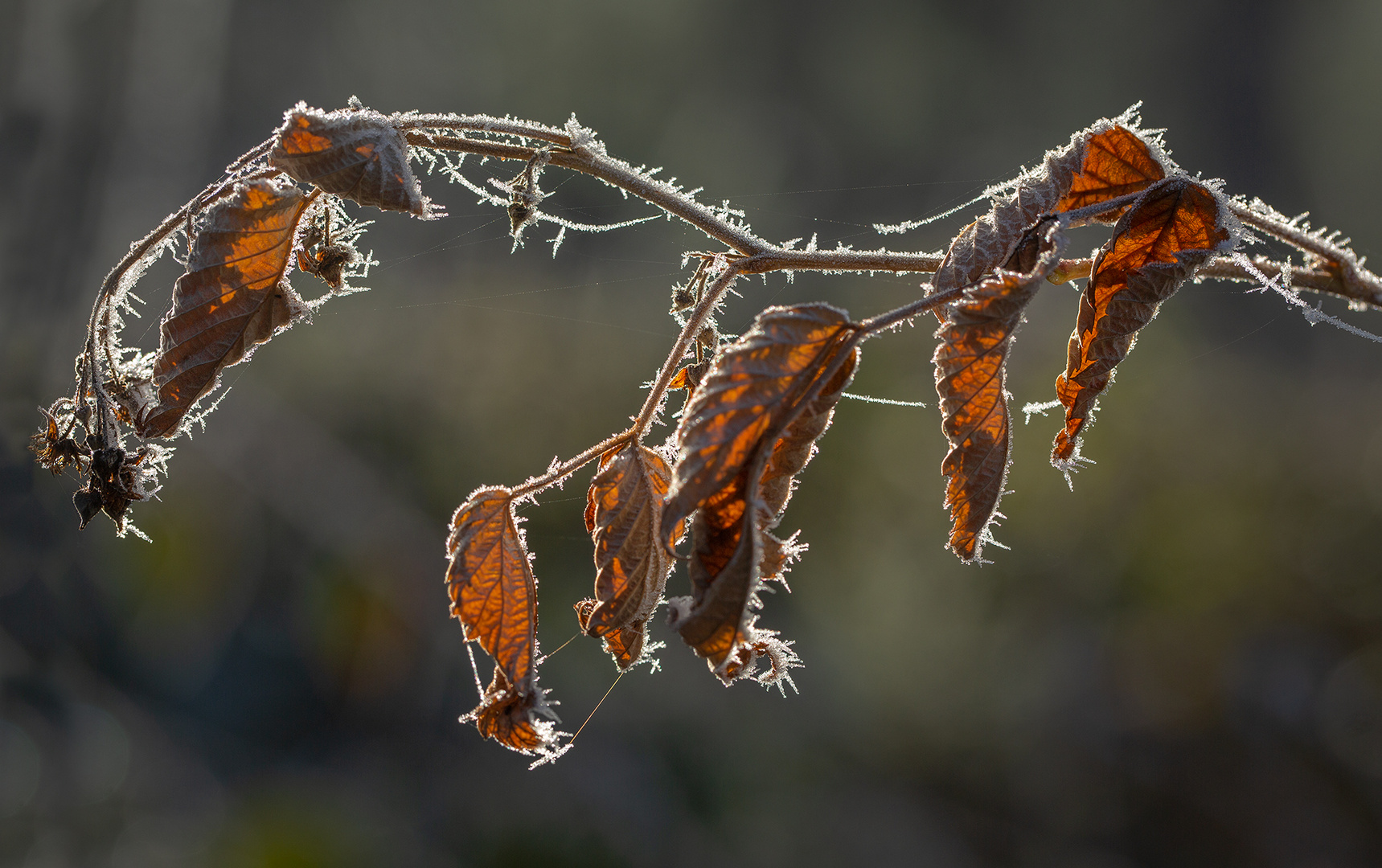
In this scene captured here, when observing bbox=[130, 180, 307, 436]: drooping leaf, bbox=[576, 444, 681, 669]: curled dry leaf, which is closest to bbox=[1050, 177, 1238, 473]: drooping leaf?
bbox=[576, 444, 681, 669]: curled dry leaf

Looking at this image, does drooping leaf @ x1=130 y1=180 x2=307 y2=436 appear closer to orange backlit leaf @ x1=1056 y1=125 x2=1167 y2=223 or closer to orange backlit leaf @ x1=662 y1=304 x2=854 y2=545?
orange backlit leaf @ x1=662 y1=304 x2=854 y2=545

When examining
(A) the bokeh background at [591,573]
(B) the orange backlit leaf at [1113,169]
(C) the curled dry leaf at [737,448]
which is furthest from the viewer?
(A) the bokeh background at [591,573]

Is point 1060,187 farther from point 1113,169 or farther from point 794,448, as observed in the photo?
point 794,448

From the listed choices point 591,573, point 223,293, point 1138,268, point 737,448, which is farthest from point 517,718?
point 591,573

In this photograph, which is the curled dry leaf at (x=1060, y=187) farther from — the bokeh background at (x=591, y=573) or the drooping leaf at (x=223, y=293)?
the bokeh background at (x=591, y=573)

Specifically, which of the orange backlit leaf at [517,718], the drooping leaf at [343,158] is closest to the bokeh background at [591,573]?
the orange backlit leaf at [517,718]

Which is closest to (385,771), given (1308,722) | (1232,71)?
(1308,722)
